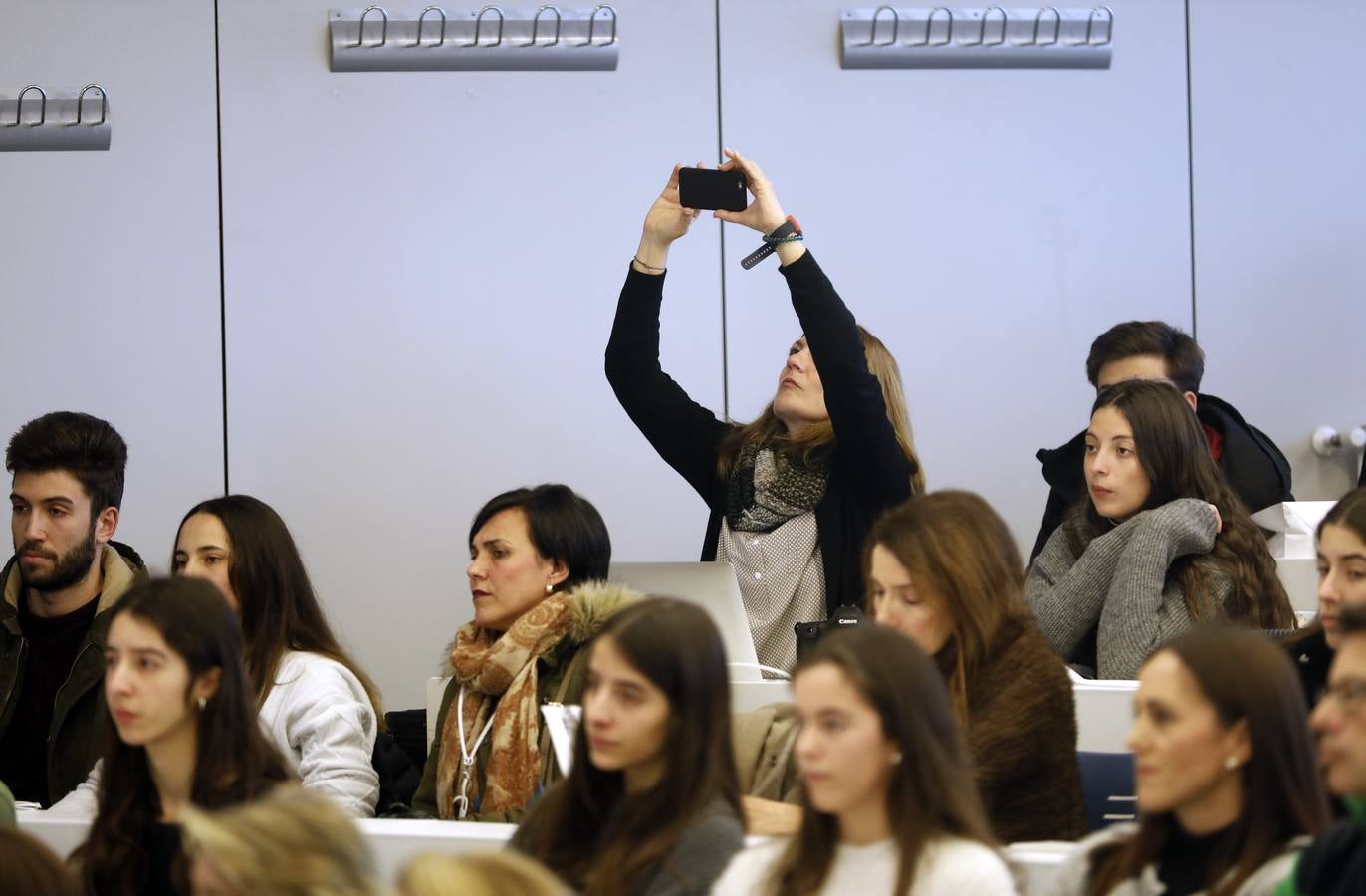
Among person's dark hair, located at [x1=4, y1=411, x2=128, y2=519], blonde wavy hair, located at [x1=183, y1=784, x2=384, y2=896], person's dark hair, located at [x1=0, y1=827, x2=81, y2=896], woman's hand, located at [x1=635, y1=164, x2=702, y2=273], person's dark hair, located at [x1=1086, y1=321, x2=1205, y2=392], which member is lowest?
person's dark hair, located at [x1=0, y1=827, x2=81, y2=896]

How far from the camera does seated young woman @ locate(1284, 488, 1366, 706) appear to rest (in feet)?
8.55

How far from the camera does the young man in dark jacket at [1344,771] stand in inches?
69.3

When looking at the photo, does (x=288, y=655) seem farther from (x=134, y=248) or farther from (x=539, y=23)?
(x=539, y=23)

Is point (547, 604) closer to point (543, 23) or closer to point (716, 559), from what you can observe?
point (716, 559)

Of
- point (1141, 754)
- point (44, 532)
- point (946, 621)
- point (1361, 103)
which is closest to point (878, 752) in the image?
point (1141, 754)

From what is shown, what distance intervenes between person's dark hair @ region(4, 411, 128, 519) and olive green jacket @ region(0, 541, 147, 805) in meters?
0.21

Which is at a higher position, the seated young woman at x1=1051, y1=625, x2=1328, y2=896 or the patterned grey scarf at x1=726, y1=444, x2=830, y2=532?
the patterned grey scarf at x1=726, y1=444, x2=830, y2=532

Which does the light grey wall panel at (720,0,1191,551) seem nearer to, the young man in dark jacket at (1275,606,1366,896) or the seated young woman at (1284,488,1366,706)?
the seated young woman at (1284,488,1366,706)

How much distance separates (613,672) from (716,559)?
1.56m

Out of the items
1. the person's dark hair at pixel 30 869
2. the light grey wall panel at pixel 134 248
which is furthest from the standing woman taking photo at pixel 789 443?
the person's dark hair at pixel 30 869

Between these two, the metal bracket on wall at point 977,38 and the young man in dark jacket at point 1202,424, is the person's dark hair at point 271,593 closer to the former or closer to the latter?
the young man in dark jacket at point 1202,424

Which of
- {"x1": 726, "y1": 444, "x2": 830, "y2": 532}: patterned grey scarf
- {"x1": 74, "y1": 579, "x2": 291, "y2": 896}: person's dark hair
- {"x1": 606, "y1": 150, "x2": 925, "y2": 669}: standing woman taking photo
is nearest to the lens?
{"x1": 74, "y1": 579, "x2": 291, "y2": 896}: person's dark hair

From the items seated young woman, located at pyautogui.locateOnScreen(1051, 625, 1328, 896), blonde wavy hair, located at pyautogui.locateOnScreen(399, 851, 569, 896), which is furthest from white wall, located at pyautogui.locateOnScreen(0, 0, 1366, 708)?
blonde wavy hair, located at pyautogui.locateOnScreen(399, 851, 569, 896)

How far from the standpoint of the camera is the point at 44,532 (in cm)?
363
